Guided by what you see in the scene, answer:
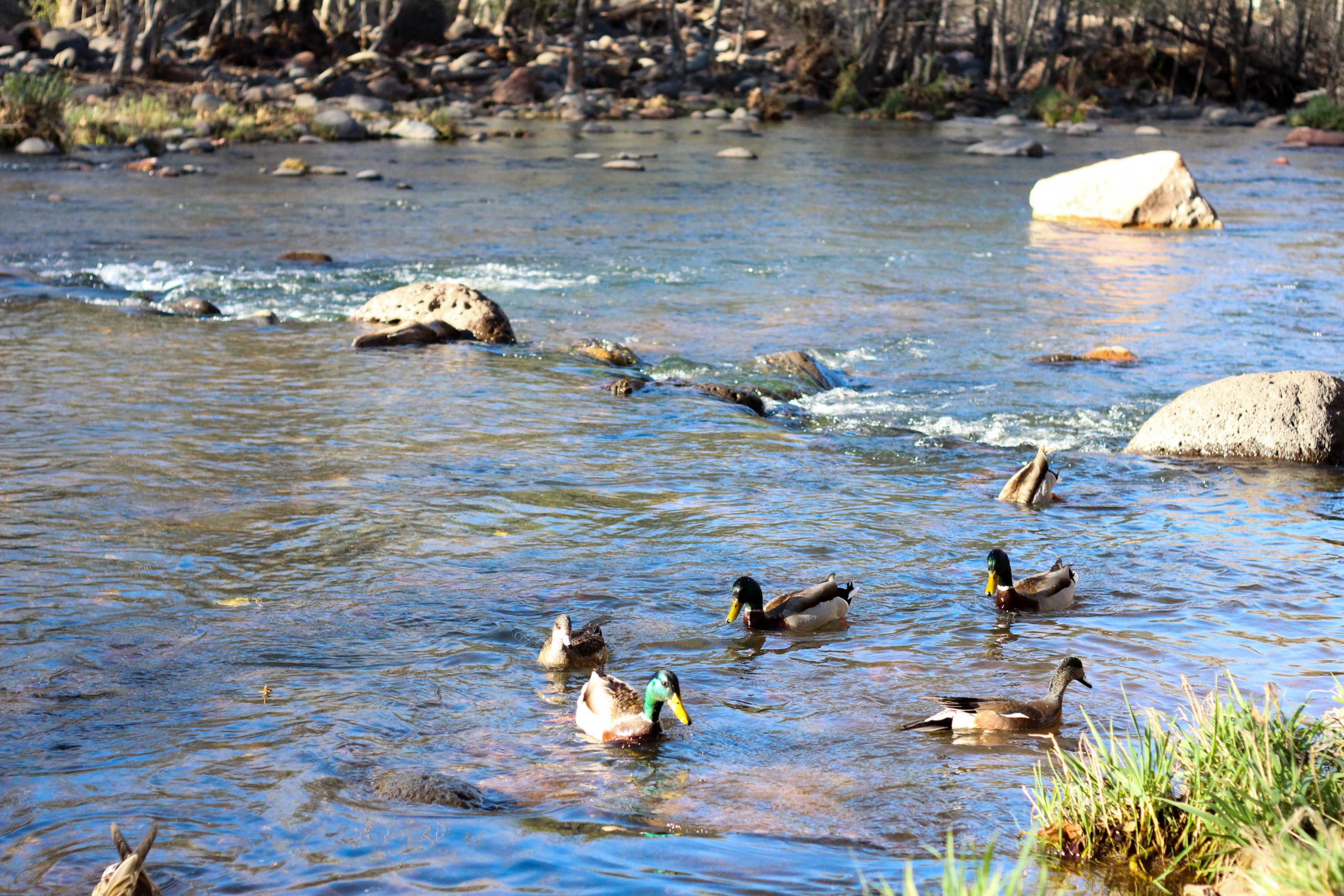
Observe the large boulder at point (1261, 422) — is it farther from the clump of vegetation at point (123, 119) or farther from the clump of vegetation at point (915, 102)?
the clump of vegetation at point (915, 102)

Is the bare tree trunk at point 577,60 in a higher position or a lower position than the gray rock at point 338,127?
higher

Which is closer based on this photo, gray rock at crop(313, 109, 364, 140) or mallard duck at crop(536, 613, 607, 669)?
mallard duck at crop(536, 613, 607, 669)

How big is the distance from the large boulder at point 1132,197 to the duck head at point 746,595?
737 inches

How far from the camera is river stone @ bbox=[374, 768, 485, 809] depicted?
4.82 metres

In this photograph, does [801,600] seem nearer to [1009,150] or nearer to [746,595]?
[746,595]

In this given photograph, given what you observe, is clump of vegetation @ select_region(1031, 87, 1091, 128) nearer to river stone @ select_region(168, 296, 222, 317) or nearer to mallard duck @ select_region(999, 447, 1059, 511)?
river stone @ select_region(168, 296, 222, 317)

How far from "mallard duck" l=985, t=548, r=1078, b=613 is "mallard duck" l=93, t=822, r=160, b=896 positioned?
176 inches

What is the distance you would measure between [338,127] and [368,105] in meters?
6.79

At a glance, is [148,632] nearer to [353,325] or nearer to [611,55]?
[353,325]

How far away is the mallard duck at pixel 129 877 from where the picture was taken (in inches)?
148

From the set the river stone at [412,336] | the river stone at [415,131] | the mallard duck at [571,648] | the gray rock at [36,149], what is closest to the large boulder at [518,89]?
the river stone at [415,131]

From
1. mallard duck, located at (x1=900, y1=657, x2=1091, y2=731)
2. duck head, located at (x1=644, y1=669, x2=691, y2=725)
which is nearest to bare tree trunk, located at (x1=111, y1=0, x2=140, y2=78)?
duck head, located at (x1=644, y1=669, x2=691, y2=725)

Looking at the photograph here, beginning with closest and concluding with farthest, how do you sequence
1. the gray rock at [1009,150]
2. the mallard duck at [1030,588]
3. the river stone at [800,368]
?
the mallard duck at [1030,588] < the river stone at [800,368] < the gray rock at [1009,150]

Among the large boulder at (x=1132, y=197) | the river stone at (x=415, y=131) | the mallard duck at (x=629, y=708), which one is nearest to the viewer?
the mallard duck at (x=629, y=708)
